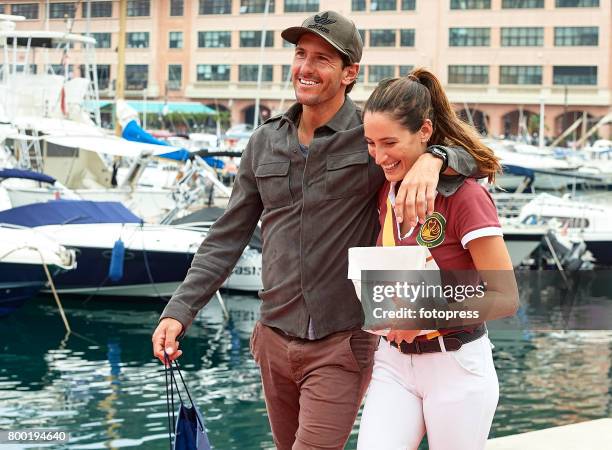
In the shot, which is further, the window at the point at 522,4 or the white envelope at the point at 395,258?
the window at the point at 522,4

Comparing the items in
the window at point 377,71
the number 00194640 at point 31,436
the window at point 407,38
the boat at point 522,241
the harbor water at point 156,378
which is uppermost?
the window at point 407,38

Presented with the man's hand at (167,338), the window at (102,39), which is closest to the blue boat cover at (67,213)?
the man's hand at (167,338)

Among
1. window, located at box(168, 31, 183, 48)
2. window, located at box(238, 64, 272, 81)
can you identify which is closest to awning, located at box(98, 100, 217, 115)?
window, located at box(238, 64, 272, 81)

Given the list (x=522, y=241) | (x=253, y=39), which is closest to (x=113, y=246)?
(x=522, y=241)

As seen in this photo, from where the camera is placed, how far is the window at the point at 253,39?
77812 mm

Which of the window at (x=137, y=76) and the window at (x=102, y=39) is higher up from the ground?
the window at (x=102, y=39)

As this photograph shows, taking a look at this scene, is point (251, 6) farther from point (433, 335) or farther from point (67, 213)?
point (433, 335)

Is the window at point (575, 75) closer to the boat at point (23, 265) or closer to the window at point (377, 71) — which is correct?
the window at point (377, 71)

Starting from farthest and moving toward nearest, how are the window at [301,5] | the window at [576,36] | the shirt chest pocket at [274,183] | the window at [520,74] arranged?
the window at [520,74] < the window at [301,5] < the window at [576,36] < the shirt chest pocket at [274,183]

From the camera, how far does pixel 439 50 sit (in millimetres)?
75750

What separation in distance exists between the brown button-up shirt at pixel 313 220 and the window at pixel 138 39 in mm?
78605

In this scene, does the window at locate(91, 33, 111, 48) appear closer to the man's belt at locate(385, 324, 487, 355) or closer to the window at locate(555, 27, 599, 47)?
the window at locate(555, 27, 599, 47)

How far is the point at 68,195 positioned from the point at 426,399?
18302 mm

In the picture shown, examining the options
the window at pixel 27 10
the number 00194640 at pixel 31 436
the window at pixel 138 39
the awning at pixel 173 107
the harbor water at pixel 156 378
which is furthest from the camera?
the window at pixel 138 39
